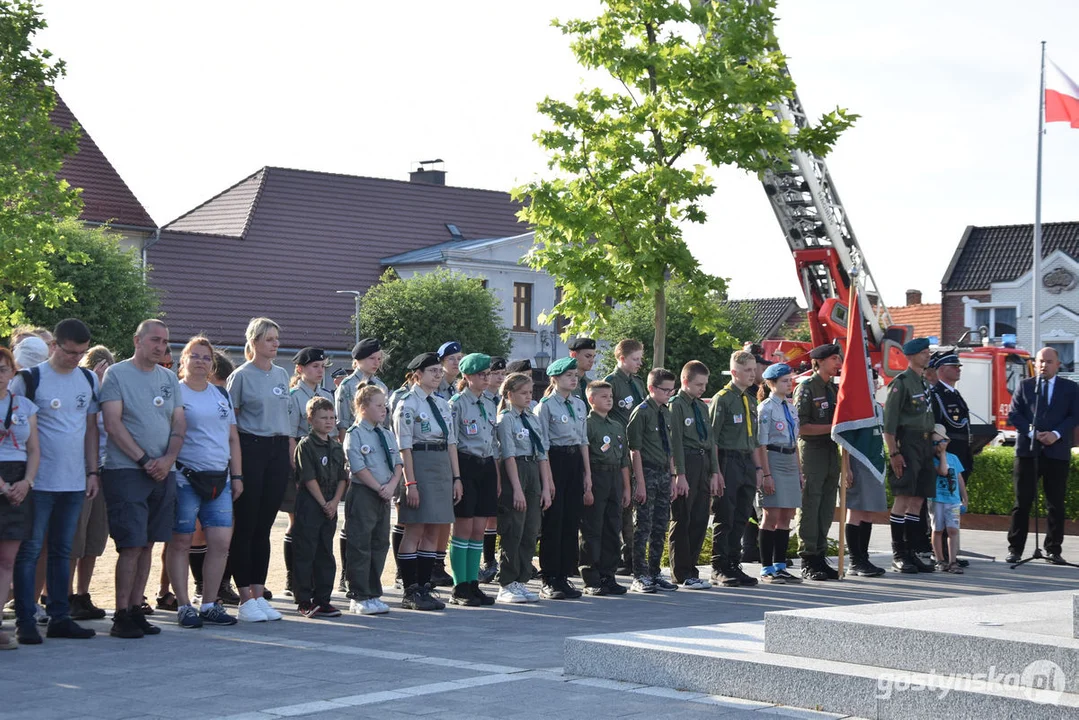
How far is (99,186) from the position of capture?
1975 inches

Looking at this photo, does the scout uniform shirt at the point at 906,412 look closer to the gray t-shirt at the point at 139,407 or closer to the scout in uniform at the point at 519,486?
the scout in uniform at the point at 519,486

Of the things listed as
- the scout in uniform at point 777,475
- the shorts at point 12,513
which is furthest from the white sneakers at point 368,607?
the scout in uniform at point 777,475

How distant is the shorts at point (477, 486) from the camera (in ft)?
38.0

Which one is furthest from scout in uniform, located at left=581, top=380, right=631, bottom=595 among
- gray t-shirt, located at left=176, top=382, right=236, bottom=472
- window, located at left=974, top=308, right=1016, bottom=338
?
window, located at left=974, top=308, right=1016, bottom=338

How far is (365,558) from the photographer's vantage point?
35.5 feet

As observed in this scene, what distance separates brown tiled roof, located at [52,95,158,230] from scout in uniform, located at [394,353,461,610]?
40.1 metres

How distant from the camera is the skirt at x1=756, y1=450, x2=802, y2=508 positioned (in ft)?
44.2

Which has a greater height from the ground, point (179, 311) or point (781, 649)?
point (179, 311)

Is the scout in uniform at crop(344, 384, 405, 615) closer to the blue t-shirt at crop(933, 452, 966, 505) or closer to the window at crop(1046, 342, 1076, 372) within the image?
the blue t-shirt at crop(933, 452, 966, 505)

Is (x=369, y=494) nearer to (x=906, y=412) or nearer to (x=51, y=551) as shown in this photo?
A: (x=51, y=551)

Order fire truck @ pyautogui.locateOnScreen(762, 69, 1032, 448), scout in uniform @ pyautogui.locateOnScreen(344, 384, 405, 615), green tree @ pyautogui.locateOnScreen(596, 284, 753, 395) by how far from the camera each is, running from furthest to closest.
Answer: green tree @ pyautogui.locateOnScreen(596, 284, 753, 395), fire truck @ pyautogui.locateOnScreen(762, 69, 1032, 448), scout in uniform @ pyautogui.locateOnScreen(344, 384, 405, 615)

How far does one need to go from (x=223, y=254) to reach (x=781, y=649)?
156 feet

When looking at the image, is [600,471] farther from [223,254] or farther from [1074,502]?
[223,254]

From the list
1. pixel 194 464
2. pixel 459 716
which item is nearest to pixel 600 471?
pixel 194 464
